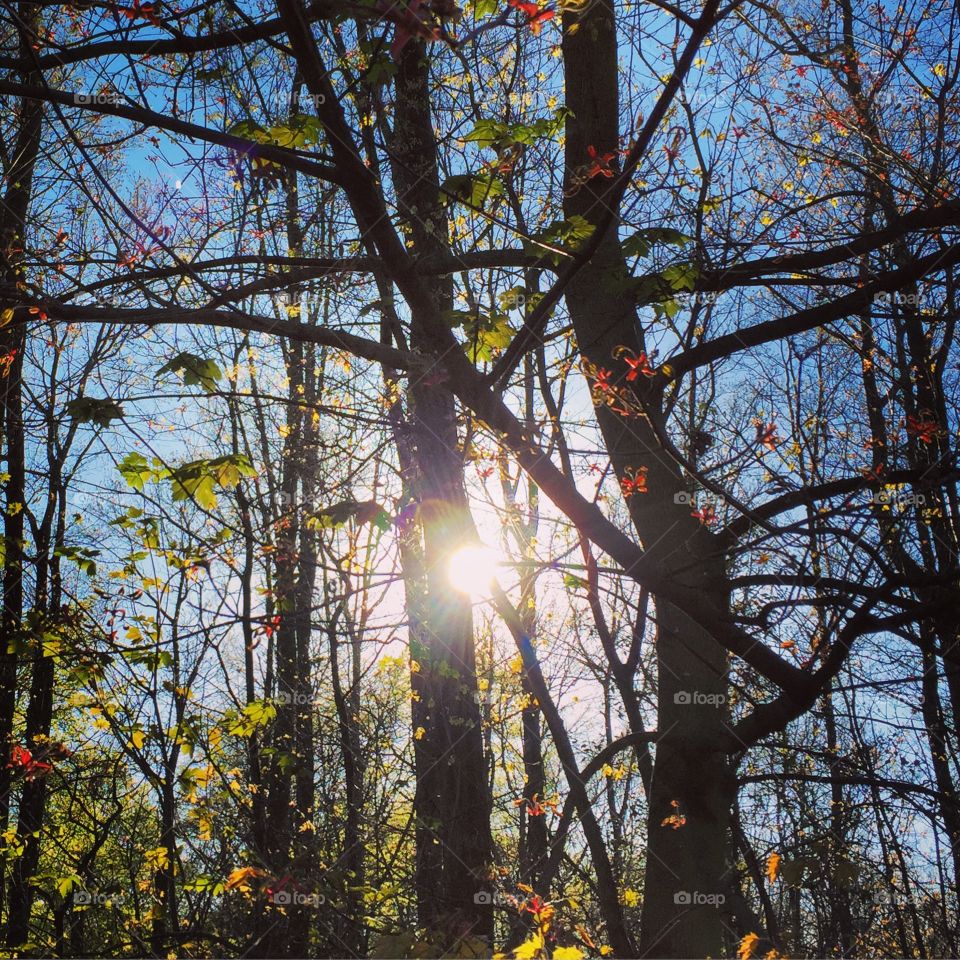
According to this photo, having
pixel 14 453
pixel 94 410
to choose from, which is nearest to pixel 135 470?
pixel 94 410

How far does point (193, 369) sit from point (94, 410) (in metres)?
0.37

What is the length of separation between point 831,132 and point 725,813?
161 inches

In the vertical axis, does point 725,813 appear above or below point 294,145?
below

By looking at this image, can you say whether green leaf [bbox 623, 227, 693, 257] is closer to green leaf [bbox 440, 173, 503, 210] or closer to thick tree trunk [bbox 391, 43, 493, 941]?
green leaf [bbox 440, 173, 503, 210]

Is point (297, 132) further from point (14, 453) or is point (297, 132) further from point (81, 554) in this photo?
point (14, 453)

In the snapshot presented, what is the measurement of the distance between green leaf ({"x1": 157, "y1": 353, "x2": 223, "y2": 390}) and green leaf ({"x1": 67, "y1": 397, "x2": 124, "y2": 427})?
20 centimetres

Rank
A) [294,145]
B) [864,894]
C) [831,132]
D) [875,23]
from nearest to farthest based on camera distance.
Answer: [294,145] < [875,23] < [831,132] < [864,894]

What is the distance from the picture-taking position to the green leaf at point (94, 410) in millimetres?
2645

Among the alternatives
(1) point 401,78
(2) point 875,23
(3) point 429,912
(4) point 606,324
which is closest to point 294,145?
(4) point 606,324

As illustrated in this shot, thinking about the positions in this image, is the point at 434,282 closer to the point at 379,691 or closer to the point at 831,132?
the point at 831,132

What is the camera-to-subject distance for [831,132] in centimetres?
511

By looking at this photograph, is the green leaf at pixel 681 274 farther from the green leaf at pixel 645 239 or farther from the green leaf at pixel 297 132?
the green leaf at pixel 297 132

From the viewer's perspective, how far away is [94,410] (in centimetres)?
266

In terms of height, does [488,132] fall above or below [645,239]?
above
